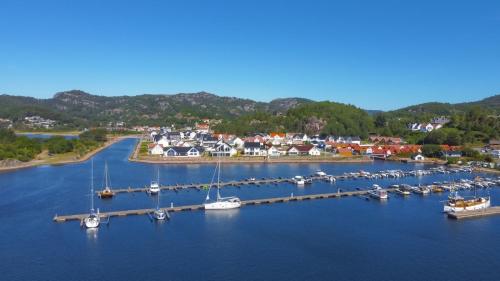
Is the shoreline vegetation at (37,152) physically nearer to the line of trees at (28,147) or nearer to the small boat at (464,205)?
the line of trees at (28,147)

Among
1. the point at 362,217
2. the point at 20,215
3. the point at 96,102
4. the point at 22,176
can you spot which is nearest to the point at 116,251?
the point at 20,215

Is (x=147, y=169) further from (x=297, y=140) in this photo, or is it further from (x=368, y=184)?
(x=297, y=140)

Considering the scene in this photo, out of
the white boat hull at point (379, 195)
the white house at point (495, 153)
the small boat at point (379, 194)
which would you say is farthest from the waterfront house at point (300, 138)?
the white boat hull at point (379, 195)

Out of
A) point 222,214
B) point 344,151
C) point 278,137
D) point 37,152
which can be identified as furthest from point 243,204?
point 278,137

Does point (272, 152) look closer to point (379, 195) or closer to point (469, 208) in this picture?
point (379, 195)

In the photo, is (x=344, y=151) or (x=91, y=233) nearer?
(x=91, y=233)

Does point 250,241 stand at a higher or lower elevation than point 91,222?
lower

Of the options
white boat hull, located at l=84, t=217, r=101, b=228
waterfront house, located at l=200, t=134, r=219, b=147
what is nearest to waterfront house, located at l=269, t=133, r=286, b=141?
waterfront house, located at l=200, t=134, r=219, b=147
